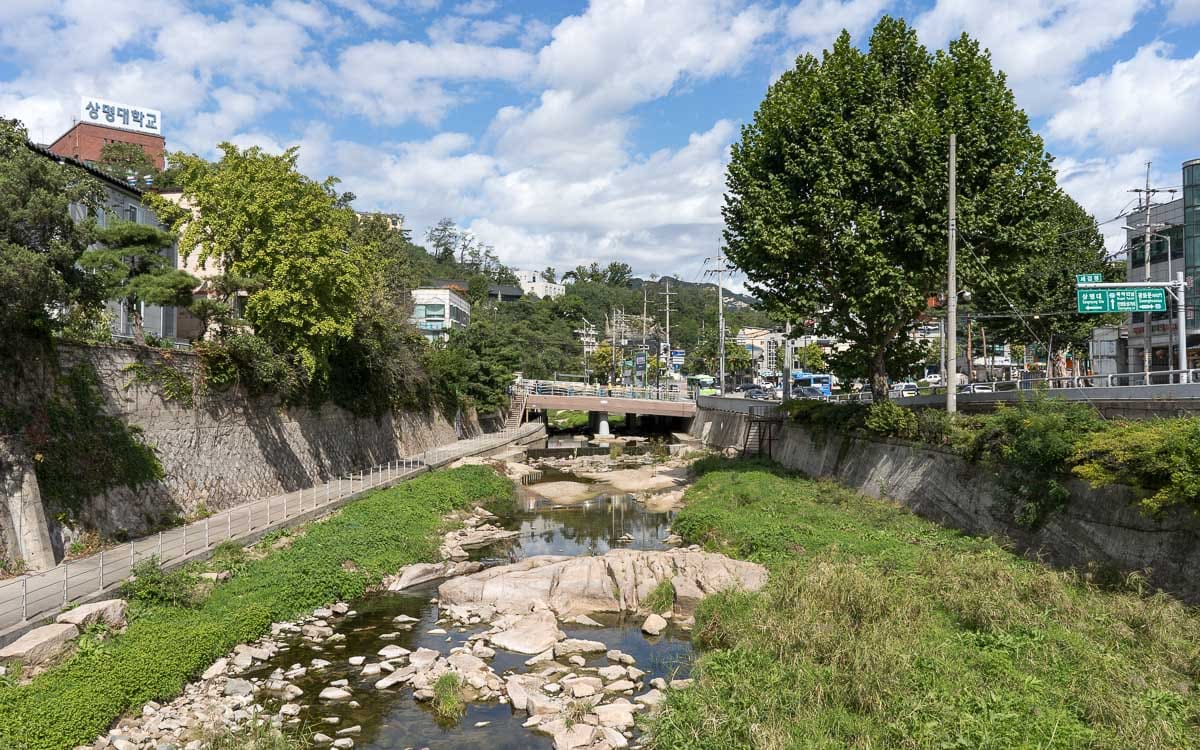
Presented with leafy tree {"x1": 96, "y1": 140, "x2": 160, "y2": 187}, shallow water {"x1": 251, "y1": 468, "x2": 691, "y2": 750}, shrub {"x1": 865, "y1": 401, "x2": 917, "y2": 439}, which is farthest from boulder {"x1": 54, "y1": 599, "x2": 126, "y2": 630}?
leafy tree {"x1": 96, "y1": 140, "x2": 160, "y2": 187}

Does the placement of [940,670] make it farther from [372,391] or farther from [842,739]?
[372,391]

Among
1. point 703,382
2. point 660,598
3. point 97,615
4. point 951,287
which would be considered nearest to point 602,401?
point 703,382

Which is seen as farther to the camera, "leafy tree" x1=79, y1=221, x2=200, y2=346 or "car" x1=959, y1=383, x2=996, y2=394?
"car" x1=959, y1=383, x2=996, y2=394

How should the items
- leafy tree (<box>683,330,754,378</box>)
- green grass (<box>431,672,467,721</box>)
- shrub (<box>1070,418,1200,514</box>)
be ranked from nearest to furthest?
green grass (<box>431,672,467,721</box>)
shrub (<box>1070,418,1200,514</box>)
leafy tree (<box>683,330,754,378</box>)

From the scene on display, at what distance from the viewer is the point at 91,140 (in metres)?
→ 86.2

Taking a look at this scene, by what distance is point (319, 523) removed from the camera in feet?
96.1

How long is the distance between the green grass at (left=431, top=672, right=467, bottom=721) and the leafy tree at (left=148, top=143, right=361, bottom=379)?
2173 cm

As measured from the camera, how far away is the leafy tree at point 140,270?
27.1 metres

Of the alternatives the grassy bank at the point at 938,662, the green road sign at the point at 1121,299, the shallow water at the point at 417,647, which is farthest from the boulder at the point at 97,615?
the green road sign at the point at 1121,299

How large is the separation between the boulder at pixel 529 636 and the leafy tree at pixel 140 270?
17.9 metres

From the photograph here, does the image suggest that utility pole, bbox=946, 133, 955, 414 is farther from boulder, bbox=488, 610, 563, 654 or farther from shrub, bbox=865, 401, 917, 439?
boulder, bbox=488, 610, 563, 654

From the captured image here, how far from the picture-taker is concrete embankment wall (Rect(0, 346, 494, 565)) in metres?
22.1

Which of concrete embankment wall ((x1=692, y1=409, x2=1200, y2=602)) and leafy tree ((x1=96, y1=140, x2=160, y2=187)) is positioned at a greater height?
leafy tree ((x1=96, y1=140, x2=160, y2=187))

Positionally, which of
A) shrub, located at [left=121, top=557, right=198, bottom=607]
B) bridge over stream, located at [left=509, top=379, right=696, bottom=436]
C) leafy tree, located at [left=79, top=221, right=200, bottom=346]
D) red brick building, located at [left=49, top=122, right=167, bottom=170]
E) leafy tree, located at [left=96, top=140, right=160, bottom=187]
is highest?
red brick building, located at [left=49, top=122, right=167, bottom=170]
